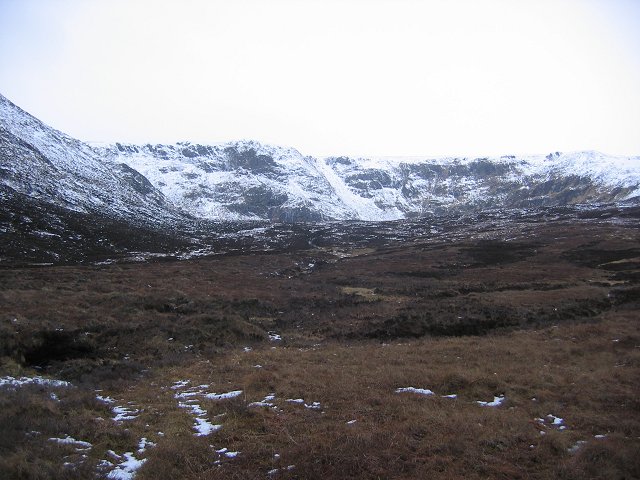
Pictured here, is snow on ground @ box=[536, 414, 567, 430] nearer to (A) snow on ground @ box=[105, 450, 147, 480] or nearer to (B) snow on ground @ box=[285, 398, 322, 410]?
(B) snow on ground @ box=[285, 398, 322, 410]

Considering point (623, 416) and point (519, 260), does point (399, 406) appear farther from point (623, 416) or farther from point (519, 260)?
point (519, 260)

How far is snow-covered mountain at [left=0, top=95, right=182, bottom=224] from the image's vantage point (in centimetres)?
11728

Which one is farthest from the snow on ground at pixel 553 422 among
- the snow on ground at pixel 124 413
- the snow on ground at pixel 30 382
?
the snow on ground at pixel 30 382

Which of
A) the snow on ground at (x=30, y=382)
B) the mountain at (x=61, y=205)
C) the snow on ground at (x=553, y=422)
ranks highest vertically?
the mountain at (x=61, y=205)

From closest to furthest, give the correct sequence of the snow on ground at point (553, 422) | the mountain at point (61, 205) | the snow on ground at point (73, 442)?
the snow on ground at point (73, 442) → the snow on ground at point (553, 422) → the mountain at point (61, 205)

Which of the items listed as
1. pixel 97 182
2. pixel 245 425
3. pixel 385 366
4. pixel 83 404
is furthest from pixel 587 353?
pixel 97 182

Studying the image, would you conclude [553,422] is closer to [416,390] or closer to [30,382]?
[416,390]

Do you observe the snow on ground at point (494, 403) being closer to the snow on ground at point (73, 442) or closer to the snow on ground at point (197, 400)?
the snow on ground at point (197, 400)

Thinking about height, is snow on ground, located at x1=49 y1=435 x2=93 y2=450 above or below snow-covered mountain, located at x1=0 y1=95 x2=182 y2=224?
below

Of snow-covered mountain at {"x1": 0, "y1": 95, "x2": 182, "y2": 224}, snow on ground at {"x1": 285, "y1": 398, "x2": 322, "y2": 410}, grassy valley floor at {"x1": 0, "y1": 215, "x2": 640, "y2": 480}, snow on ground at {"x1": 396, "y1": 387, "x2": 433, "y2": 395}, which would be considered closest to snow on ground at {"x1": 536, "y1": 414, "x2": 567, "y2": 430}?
grassy valley floor at {"x1": 0, "y1": 215, "x2": 640, "y2": 480}

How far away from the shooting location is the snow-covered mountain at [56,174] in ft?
385

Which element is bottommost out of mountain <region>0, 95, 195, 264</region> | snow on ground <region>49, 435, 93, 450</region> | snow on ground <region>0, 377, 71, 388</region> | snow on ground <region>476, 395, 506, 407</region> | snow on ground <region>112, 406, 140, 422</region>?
snow on ground <region>476, 395, 506, 407</region>

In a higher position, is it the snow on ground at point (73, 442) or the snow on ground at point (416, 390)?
the snow on ground at point (73, 442)

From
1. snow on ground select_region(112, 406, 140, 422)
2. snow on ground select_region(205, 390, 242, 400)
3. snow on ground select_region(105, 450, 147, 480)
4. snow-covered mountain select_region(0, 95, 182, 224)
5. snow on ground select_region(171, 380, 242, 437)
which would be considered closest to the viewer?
snow on ground select_region(105, 450, 147, 480)
